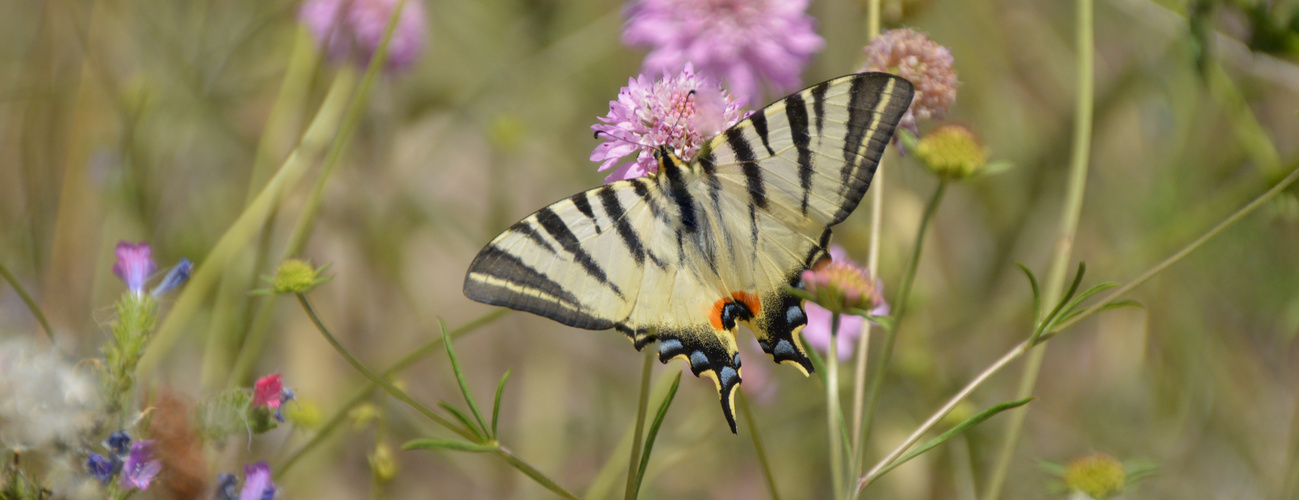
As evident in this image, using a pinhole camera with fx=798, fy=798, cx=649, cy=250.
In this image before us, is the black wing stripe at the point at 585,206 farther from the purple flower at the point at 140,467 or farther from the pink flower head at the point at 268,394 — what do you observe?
the purple flower at the point at 140,467

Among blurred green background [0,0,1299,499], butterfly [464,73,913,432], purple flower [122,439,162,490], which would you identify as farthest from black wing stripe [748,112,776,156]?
purple flower [122,439,162,490]

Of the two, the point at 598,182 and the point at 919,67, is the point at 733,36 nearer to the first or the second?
the point at 919,67

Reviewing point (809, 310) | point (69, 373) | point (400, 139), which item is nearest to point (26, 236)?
point (400, 139)

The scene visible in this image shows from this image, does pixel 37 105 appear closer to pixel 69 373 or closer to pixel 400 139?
pixel 400 139

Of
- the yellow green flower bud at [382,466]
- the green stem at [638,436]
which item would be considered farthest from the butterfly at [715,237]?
the yellow green flower bud at [382,466]

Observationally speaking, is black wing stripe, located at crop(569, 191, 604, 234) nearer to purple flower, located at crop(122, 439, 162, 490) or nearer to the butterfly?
the butterfly

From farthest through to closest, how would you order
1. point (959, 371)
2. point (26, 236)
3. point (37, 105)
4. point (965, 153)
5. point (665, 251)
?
1. point (959, 371)
2. point (37, 105)
3. point (26, 236)
4. point (665, 251)
5. point (965, 153)
